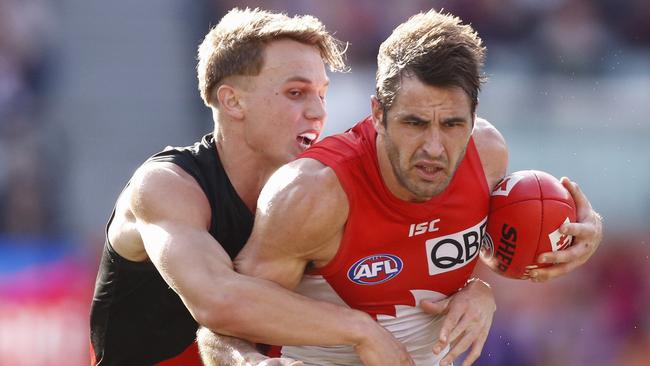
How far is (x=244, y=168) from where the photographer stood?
5.68 metres

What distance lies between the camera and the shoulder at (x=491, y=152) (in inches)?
207

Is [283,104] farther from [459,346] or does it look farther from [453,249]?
[459,346]

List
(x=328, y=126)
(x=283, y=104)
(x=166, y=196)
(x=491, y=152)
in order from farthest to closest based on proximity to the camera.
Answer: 1. (x=328, y=126)
2. (x=283, y=104)
3. (x=491, y=152)
4. (x=166, y=196)

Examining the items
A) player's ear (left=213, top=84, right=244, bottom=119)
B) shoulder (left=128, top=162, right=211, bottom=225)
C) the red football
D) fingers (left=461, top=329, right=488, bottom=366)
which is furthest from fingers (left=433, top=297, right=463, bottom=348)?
player's ear (left=213, top=84, right=244, bottom=119)

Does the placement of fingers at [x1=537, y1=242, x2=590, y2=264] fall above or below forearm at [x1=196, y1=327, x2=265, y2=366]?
above

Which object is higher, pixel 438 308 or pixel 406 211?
pixel 406 211

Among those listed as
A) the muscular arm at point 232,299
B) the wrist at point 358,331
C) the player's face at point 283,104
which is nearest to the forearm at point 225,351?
the muscular arm at point 232,299

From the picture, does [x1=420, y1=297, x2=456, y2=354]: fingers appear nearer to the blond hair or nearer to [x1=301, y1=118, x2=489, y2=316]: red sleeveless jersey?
[x1=301, y1=118, x2=489, y2=316]: red sleeveless jersey

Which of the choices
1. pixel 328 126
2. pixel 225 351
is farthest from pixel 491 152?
pixel 328 126

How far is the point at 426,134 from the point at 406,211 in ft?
1.42

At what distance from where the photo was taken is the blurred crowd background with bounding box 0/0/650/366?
9.55 meters

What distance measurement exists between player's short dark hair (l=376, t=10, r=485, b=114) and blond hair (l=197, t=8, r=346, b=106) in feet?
2.98

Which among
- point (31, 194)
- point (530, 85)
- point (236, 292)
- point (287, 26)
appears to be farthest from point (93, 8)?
point (236, 292)

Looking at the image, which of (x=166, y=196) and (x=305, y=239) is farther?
(x=166, y=196)
